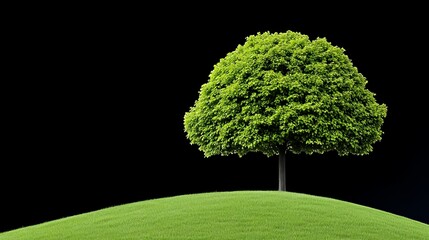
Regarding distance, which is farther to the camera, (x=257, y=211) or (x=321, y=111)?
(x=321, y=111)

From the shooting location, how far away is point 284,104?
78.3ft

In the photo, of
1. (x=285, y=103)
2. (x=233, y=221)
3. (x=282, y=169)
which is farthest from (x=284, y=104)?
(x=233, y=221)

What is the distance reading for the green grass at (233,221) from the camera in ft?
55.3

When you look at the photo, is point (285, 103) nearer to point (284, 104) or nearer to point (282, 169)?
point (284, 104)

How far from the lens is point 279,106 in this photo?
77.4ft

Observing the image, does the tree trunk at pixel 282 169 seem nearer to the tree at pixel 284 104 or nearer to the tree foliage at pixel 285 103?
the tree at pixel 284 104

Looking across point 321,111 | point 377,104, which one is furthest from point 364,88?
point 321,111

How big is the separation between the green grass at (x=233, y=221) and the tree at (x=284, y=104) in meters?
3.17

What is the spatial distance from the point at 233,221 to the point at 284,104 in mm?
7771

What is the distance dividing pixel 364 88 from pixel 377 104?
38.1 inches

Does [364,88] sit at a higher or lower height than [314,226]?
higher

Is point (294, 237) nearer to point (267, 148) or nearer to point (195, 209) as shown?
point (195, 209)

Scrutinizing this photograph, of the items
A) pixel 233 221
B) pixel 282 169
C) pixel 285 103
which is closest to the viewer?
pixel 233 221

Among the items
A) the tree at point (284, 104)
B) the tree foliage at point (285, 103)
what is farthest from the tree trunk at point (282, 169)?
the tree foliage at point (285, 103)
